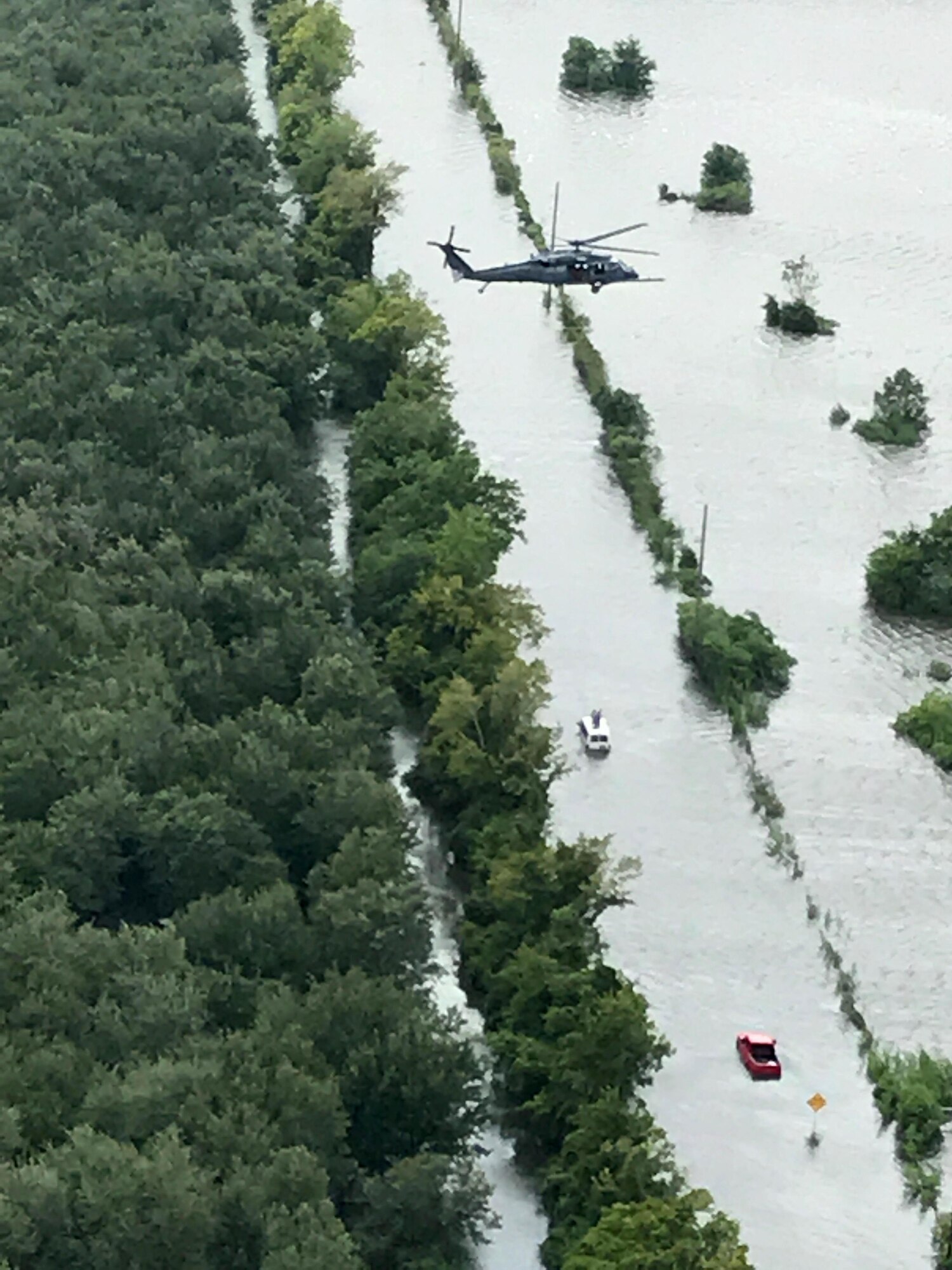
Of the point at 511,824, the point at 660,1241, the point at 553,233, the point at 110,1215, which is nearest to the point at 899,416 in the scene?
the point at 553,233

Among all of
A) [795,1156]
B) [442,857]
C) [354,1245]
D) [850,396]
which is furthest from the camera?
[850,396]

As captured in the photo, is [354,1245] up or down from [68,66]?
down

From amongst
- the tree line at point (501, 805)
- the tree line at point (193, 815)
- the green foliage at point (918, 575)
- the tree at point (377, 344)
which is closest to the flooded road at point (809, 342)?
the green foliage at point (918, 575)

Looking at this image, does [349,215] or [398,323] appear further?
[349,215]

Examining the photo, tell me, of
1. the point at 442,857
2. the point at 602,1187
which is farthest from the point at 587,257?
the point at 602,1187

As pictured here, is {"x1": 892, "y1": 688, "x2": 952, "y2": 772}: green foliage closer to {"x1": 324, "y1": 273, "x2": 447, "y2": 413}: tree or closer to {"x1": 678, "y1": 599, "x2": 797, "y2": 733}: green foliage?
{"x1": 678, "y1": 599, "x2": 797, "y2": 733}: green foliage

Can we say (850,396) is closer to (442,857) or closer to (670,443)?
(670,443)
